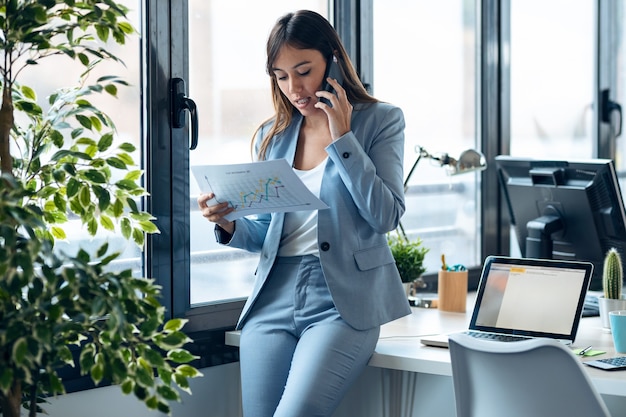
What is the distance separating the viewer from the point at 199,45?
259 centimetres

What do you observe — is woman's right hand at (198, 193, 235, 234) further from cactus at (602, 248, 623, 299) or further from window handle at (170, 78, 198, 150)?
cactus at (602, 248, 623, 299)

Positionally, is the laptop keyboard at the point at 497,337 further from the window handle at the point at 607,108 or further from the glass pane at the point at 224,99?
the window handle at the point at 607,108

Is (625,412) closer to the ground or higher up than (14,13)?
closer to the ground

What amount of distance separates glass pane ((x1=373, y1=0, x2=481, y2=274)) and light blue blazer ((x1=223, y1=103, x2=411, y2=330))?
1032mm

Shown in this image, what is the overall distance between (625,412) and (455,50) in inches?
67.0

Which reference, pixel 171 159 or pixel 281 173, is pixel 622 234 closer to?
pixel 281 173

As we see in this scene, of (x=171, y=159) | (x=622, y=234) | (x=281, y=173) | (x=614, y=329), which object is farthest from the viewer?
(x=622, y=234)

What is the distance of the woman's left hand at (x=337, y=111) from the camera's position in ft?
7.09

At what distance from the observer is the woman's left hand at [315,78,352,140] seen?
2.16m

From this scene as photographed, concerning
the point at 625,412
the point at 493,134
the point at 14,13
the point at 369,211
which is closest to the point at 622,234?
the point at 625,412

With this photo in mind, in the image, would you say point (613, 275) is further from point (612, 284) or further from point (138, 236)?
point (138, 236)

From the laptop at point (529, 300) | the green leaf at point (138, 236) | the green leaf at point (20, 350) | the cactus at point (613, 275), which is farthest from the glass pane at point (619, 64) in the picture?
the green leaf at point (20, 350)

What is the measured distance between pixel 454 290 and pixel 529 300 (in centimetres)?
54

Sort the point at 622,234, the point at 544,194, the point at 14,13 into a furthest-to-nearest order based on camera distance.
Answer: the point at 544,194 → the point at 622,234 → the point at 14,13
